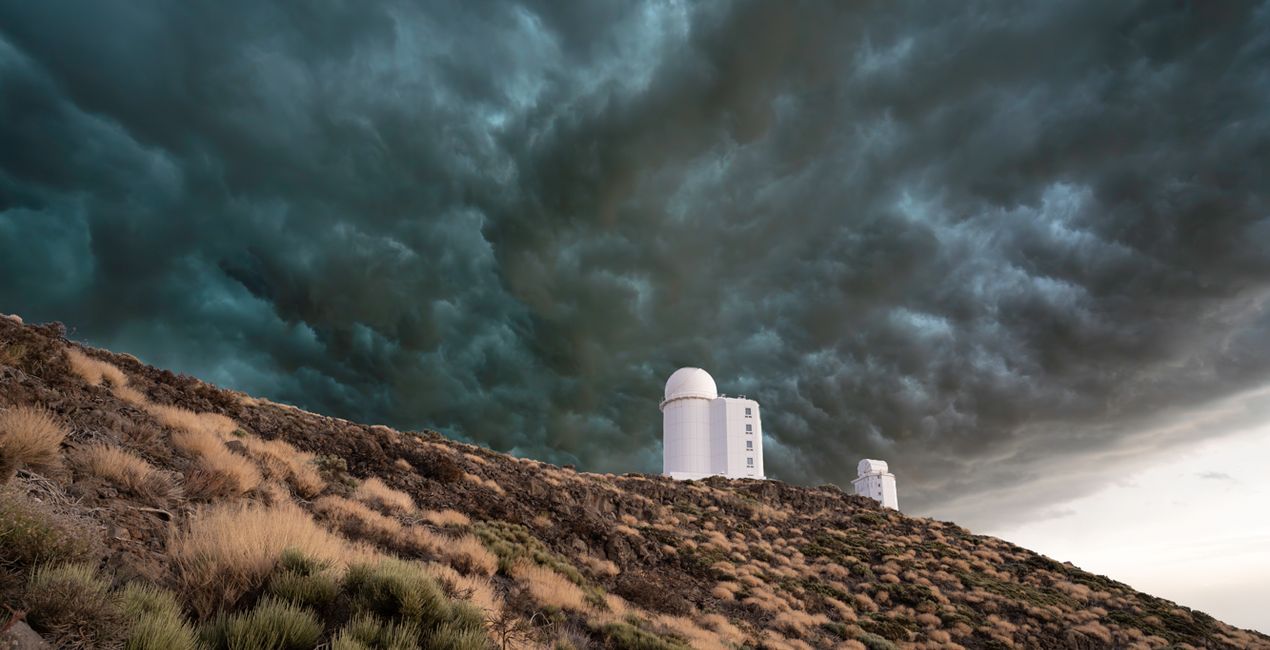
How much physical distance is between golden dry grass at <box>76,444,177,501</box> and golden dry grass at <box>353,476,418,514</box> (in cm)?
610

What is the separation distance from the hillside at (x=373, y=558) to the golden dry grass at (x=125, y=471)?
0.03 metres

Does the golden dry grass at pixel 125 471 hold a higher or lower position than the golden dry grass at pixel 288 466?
lower

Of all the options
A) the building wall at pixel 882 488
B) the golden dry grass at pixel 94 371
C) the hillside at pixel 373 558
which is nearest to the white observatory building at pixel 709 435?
the building wall at pixel 882 488

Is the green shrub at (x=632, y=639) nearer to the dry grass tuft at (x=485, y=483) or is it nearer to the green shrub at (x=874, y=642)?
the dry grass tuft at (x=485, y=483)

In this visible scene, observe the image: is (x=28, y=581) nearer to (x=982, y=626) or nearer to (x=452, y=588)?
(x=452, y=588)

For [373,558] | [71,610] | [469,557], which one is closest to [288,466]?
[469,557]

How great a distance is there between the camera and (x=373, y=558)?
862 centimetres

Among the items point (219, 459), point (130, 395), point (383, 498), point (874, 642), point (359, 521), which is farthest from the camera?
point (874, 642)

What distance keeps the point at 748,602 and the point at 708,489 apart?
75.3ft

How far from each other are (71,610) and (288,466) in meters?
9.56

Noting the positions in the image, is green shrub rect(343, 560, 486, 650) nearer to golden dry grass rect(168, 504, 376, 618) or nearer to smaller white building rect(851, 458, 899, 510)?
golden dry grass rect(168, 504, 376, 618)

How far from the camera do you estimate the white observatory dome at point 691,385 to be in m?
70.7

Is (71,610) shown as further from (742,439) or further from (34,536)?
(742,439)

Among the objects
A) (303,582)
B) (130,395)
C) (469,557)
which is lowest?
(303,582)
